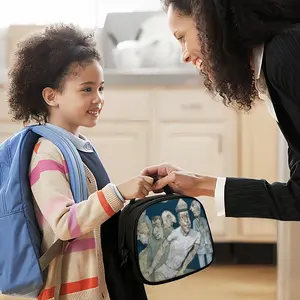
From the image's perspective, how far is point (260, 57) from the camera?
1.31 meters

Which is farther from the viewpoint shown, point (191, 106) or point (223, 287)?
point (191, 106)

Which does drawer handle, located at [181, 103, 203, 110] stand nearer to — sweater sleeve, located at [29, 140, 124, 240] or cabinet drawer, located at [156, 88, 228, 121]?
cabinet drawer, located at [156, 88, 228, 121]

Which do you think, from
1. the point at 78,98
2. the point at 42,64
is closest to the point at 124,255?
the point at 78,98

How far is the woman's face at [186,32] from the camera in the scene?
1.43 meters

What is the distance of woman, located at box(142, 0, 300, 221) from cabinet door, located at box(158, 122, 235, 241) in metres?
1.68

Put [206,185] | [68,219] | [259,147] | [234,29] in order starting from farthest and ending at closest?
[259,147], [206,185], [68,219], [234,29]

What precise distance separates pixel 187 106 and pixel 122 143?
1.19ft

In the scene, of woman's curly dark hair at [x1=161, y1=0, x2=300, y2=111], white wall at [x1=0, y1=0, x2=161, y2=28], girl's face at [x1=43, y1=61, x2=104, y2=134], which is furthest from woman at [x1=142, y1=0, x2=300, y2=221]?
white wall at [x1=0, y1=0, x2=161, y2=28]

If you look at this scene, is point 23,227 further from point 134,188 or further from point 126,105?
point 126,105

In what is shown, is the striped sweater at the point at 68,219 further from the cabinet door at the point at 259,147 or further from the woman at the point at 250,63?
the cabinet door at the point at 259,147

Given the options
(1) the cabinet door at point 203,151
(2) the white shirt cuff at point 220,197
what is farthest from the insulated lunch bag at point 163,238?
(1) the cabinet door at point 203,151

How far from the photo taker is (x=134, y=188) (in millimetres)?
1428

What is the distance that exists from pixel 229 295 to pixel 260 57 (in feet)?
5.15

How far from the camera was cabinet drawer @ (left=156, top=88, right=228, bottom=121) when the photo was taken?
3203 millimetres
